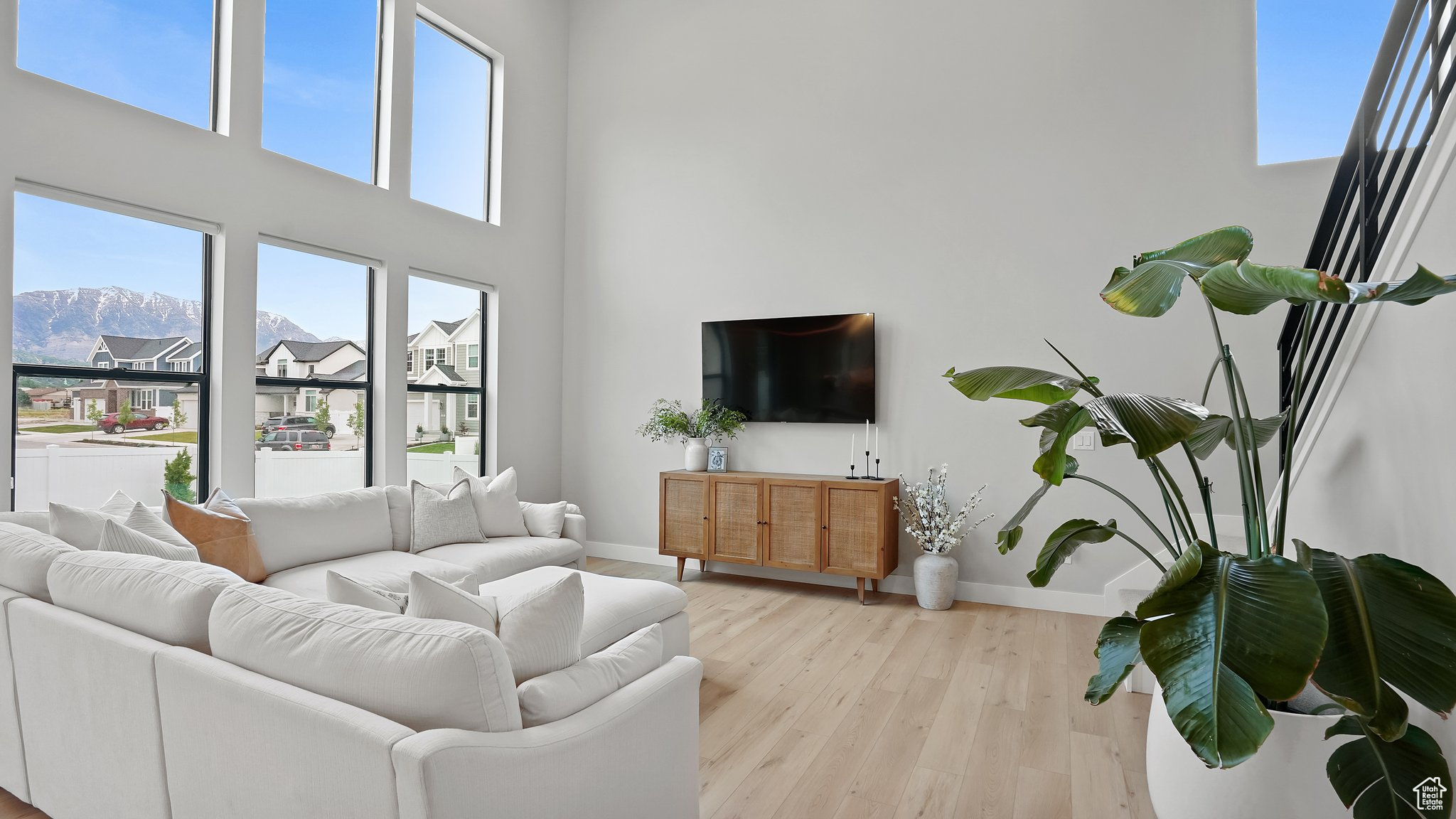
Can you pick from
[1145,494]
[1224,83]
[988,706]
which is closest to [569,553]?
[988,706]

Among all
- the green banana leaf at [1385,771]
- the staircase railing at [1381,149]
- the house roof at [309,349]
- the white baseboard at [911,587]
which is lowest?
the white baseboard at [911,587]

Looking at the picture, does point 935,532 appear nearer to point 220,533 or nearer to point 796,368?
point 796,368

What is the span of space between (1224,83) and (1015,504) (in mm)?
2686

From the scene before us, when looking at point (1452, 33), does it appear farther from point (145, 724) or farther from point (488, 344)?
point (488, 344)

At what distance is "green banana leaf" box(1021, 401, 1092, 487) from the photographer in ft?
5.34

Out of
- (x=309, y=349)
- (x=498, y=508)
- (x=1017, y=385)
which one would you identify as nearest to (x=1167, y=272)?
(x=1017, y=385)

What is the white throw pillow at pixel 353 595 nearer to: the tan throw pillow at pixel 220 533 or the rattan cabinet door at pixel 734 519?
the tan throw pillow at pixel 220 533

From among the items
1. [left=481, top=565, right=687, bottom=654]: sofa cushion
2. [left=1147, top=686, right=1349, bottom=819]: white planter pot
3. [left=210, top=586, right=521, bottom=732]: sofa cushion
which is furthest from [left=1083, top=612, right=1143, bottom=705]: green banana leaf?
[left=481, top=565, right=687, bottom=654]: sofa cushion

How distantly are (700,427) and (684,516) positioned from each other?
664 millimetres

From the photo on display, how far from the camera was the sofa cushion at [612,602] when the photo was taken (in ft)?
9.07

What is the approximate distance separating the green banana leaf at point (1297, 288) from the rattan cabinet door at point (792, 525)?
3314mm

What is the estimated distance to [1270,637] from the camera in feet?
4.46

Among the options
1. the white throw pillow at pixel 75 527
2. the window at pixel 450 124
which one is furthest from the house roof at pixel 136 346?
the window at pixel 450 124

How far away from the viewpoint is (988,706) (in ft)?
9.87
